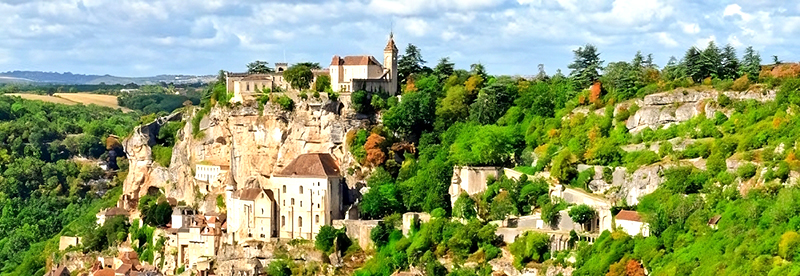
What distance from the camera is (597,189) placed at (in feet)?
215

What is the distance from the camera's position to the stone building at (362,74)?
78500 millimetres

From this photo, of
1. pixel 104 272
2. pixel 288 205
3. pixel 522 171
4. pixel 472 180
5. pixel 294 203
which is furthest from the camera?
pixel 104 272

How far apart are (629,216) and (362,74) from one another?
22524mm

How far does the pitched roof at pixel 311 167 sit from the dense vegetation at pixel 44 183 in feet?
73.8

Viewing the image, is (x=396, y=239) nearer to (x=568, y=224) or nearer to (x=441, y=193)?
(x=441, y=193)

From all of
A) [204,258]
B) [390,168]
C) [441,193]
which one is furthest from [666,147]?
[204,258]

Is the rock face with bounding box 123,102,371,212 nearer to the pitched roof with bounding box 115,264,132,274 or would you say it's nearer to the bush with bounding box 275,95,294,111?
the bush with bounding box 275,95,294,111

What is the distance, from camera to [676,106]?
68.6 meters

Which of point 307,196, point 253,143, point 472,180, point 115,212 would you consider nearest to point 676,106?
point 472,180

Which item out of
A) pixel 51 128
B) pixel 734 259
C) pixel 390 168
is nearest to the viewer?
pixel 734 259

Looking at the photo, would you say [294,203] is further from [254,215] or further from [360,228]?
[360,228]

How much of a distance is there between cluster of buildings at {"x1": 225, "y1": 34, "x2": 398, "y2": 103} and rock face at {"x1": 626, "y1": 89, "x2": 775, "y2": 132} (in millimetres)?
15764

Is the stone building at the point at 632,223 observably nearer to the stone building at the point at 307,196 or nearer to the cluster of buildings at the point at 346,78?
the stone building at the point at 307,196

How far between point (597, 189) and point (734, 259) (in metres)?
12.8
